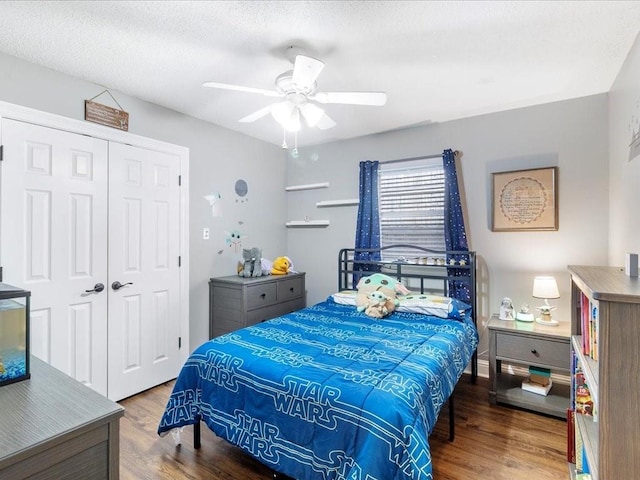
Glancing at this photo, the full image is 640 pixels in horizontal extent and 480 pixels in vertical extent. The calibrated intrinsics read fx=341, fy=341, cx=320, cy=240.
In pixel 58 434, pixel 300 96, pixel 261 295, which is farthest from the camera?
pixel 261 295

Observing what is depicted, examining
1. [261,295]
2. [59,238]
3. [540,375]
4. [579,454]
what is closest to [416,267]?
[540,375]

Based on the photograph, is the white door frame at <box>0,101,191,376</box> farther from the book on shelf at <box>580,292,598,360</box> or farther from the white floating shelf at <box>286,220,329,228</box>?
the book on shelf at <box>580,292,598,360</box>

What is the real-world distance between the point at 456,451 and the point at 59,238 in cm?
307

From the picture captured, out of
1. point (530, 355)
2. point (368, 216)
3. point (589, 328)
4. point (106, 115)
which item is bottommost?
point (530, 355)

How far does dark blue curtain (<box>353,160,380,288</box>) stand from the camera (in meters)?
3.78

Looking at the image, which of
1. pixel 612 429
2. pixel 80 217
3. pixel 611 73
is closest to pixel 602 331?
pixel 612 429

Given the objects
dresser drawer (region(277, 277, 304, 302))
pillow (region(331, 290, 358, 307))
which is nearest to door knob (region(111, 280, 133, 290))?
dresser drawer (region(277, 277, 304, 302))

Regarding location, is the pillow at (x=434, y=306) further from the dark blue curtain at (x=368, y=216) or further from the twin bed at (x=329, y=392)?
the dark blue curtain at (x=368, y=216)

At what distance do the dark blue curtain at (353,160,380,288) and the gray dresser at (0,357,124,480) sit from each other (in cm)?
297

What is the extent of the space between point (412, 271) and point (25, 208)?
3.30 m

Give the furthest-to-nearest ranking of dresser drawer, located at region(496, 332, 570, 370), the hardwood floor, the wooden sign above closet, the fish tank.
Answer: the wooden sign above closet < dresser drawer, located at region(496, 332, 570, 370) < the hardwood floor < the fish tank

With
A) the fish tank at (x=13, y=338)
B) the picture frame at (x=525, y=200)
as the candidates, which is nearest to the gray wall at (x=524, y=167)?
the picture frame at (x=525, y=200)

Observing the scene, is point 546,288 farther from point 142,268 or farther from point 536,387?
point 142,268

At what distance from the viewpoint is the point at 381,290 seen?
3131 mm
